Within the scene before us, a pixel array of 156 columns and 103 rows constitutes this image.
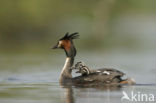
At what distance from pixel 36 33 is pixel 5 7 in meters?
2.37

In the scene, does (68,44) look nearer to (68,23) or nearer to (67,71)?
(67,71)

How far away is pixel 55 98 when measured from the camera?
48.7 ft

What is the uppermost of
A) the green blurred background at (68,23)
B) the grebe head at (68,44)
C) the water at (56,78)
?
the green blurred background at (68,23)

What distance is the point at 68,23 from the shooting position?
1606 inches

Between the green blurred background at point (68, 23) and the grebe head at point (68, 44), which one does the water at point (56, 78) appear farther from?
the green blurred background at point (68, 23)

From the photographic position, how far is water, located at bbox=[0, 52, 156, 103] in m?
14.9

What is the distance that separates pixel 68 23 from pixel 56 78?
21.2m

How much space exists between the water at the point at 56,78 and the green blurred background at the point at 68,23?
777 centimetres

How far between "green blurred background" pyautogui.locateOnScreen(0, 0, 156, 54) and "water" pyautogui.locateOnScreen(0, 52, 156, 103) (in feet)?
25.5

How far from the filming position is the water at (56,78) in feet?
49.0

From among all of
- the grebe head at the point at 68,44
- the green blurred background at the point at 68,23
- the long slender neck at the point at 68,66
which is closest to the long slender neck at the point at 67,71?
the long slender neck at the point at 68,66

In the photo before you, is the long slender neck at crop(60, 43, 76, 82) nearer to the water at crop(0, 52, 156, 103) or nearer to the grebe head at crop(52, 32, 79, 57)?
the grebe head at crop(52, 32, 79, 57)

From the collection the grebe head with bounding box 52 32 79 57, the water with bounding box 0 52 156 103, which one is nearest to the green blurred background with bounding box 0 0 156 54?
the water with bounding box 0 52 156 103

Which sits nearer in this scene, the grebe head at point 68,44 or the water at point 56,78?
the water at point 56,78
